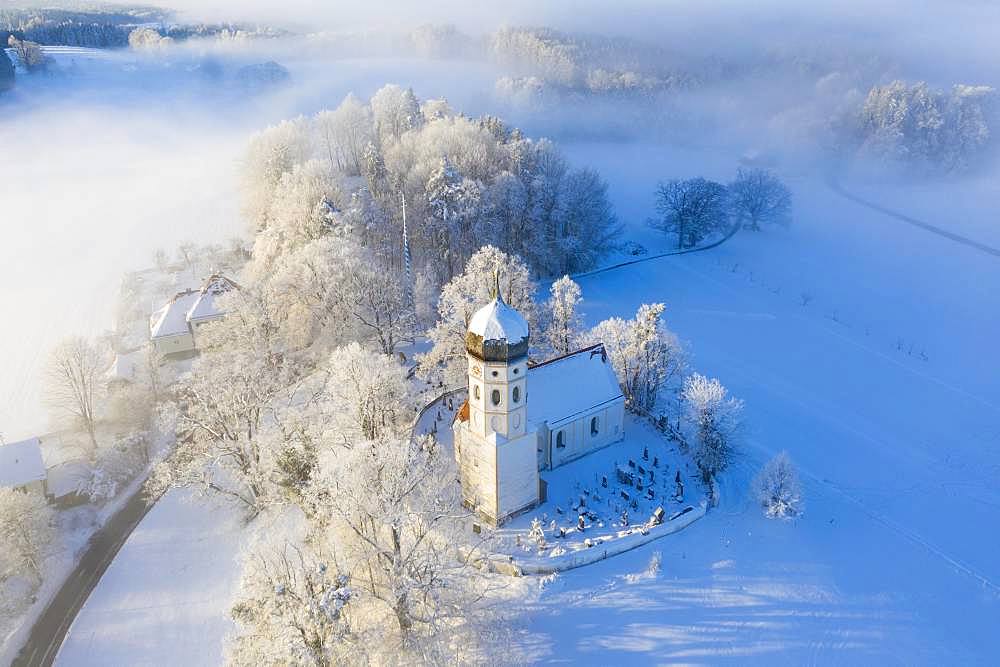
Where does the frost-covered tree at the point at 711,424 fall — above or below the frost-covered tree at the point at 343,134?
below

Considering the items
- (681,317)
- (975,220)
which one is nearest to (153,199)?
(681,317)

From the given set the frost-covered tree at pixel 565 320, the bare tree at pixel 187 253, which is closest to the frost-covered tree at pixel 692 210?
the frost-covered tree at pixel 565 320

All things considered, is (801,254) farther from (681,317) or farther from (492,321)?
(492,321)

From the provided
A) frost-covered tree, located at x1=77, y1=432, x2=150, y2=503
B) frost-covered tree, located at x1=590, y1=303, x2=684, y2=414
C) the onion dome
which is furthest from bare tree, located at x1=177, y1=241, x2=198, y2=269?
the onion dome

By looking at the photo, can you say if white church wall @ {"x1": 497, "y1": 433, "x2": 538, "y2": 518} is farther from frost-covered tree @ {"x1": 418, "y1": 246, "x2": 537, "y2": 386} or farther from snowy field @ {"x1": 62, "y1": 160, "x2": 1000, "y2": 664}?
frost-covered tree @ {"x1": 418, "y1": 246, "x2": 537, "y2": 386}

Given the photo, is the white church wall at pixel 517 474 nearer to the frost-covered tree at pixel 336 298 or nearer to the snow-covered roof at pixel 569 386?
the snow-covered roof at pixel 569 386
